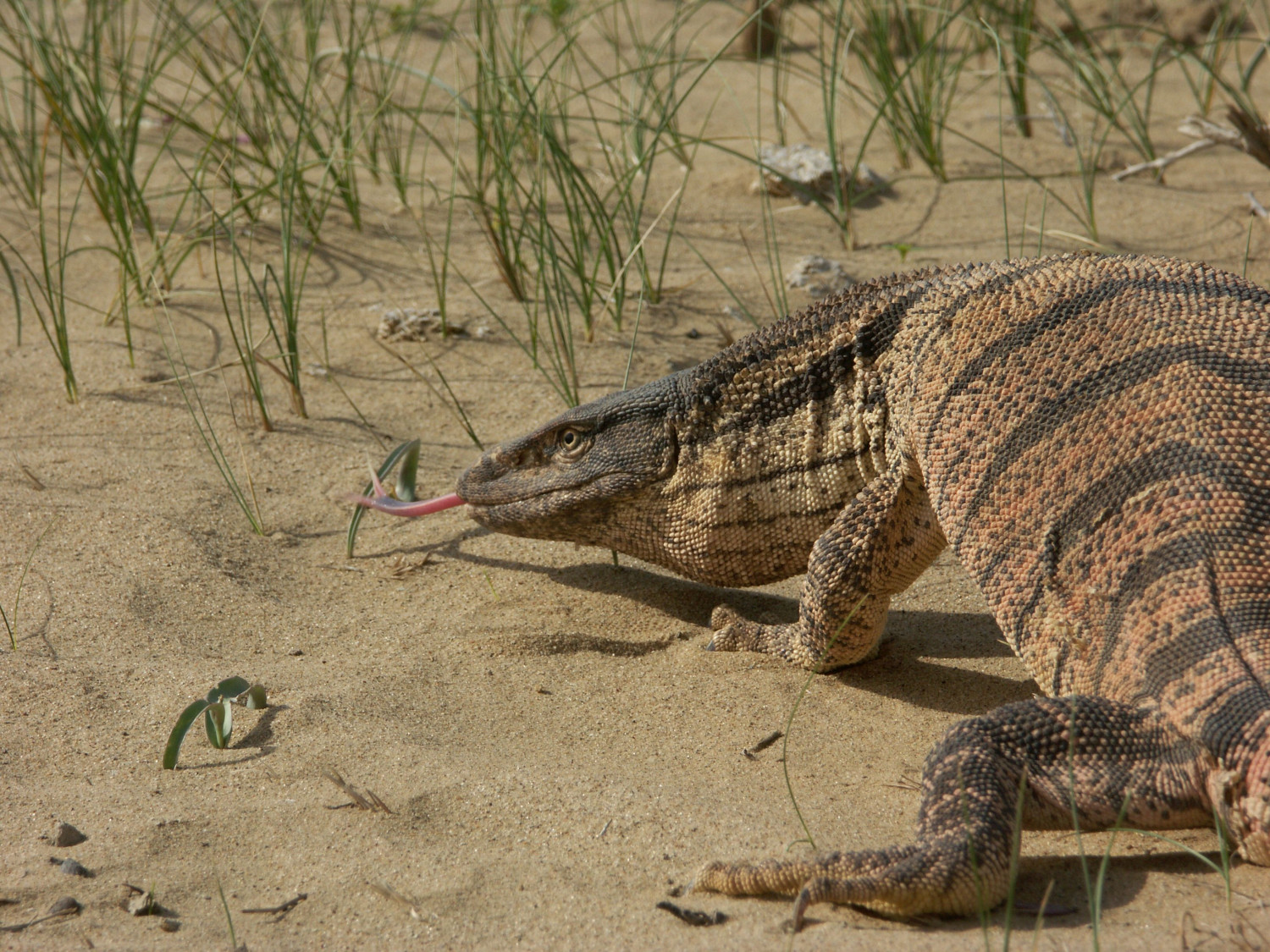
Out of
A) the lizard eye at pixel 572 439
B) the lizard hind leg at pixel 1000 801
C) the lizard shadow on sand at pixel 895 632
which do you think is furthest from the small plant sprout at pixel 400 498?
the lizard hind leg at pixel 1000 801

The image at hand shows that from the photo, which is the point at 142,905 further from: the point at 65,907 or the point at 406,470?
the point at 406,470

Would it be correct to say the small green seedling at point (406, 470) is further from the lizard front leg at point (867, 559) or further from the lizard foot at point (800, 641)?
the lizard front leg at point (867, 559)

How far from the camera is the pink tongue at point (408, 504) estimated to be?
3.77 m

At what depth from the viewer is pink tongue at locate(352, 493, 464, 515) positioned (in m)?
3.77

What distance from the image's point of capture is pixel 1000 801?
2217mm

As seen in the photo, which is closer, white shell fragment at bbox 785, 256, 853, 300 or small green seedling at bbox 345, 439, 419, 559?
small green seedling at bbox 345, 439, 419, 559

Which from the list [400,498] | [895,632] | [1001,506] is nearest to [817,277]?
[895,632]

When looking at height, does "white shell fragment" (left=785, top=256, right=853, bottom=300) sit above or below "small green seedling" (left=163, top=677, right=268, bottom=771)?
above

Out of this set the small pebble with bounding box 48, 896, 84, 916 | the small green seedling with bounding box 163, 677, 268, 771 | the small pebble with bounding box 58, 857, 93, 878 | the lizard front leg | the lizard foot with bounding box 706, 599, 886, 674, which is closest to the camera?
the small pebble with bounding box 48, 896, 84, 916

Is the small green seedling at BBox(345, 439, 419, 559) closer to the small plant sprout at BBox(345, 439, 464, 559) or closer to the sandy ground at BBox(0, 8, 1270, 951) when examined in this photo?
the small plant sprout at BBox(345, 439, 464, 559)

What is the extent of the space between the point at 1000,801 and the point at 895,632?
4.67ft

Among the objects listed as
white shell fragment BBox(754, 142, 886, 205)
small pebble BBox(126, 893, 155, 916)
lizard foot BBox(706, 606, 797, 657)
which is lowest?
lizard foot BBox(706, 606, 797, 657)

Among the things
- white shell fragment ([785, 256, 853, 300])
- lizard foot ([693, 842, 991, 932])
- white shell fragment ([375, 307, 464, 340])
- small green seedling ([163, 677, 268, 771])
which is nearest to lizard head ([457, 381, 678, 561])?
small green seedling ([163, 677, 268, 771])

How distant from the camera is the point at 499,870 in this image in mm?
2408
